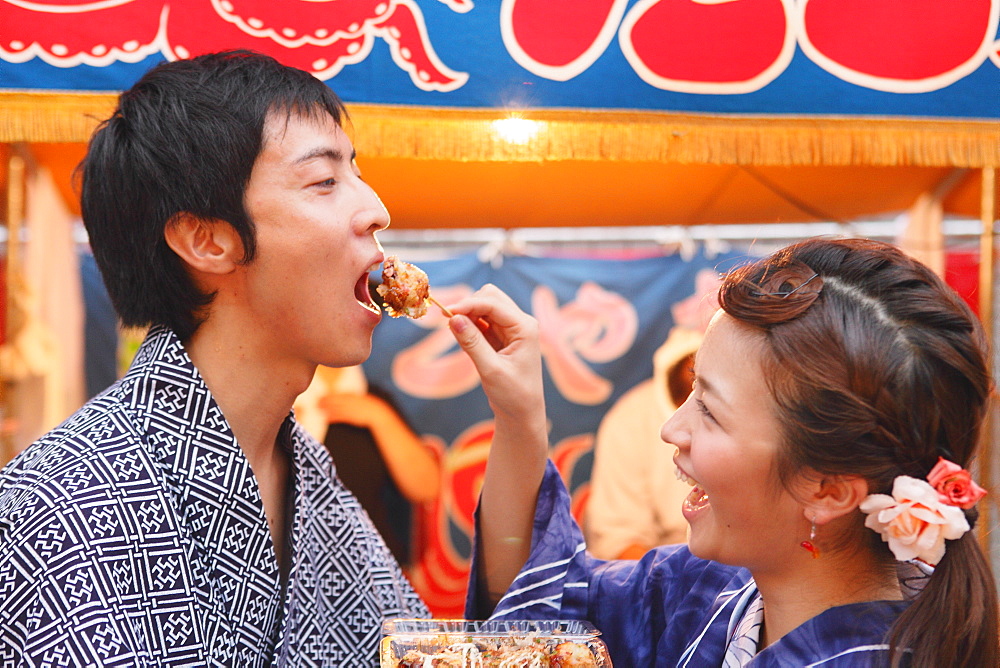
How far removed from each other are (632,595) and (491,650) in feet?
1.84

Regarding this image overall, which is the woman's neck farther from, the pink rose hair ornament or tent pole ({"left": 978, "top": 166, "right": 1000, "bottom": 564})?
tent pole ({"left": 978, "top": 166, "right": 1000, "bottom": 564})

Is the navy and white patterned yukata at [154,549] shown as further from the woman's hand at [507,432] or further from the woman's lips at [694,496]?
the woman's lips at [694,496]

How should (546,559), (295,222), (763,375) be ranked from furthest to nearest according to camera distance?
(546,559), (295,222), (763,375)

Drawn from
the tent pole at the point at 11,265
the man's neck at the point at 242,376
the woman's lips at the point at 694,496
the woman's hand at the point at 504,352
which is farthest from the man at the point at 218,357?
the tent pole at the point at 11,265

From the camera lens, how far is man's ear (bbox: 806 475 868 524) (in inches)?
61.2

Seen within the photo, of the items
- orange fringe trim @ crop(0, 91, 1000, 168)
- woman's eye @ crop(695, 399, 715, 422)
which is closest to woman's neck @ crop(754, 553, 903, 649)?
woman's eye @ crop(695, 399, 715, 422)

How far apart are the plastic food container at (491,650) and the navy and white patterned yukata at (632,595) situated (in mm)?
288

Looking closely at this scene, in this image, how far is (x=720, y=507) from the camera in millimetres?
1641

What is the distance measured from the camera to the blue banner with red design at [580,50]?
2.57m

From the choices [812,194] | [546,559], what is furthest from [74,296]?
[812,194]

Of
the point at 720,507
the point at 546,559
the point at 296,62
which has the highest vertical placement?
the point at 296,62

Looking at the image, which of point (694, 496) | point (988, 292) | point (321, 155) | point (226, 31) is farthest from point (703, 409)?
point (988, 292)

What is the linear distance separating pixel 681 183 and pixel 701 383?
2668 millimetres

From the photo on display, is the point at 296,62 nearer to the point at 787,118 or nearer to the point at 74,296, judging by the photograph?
the point at 787,118
